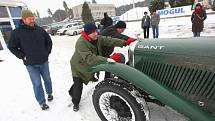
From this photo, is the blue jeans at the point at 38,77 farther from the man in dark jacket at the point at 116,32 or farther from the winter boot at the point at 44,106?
the man in dark jacket at the point at 116,32

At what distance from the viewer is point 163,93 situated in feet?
7.61

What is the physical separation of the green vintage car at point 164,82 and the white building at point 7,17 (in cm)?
1438

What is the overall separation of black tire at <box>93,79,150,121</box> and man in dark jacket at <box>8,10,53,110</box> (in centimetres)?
130

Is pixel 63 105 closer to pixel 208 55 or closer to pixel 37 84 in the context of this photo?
pixel 37 84

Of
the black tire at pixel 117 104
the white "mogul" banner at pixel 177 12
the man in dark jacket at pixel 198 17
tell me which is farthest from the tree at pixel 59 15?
the black tire at pixel 117 104

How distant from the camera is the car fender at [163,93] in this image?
2.14 metres

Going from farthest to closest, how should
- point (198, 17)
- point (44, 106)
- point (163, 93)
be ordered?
point (198, 17)
point (44, 106)
point (163, 93)

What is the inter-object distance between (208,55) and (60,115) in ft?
8.32

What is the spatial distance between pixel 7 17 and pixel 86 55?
15.0 metres

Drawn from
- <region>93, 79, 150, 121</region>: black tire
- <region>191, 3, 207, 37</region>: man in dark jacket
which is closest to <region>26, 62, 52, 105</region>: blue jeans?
<region>93, 79, 150, 121</region>: black tire

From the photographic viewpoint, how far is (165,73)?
258cm

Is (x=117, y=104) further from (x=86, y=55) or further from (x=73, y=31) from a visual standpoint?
(x=73, y=31)

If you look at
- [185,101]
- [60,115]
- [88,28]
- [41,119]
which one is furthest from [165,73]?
[41,119]

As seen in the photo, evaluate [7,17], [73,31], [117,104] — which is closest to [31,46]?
[117,104]
